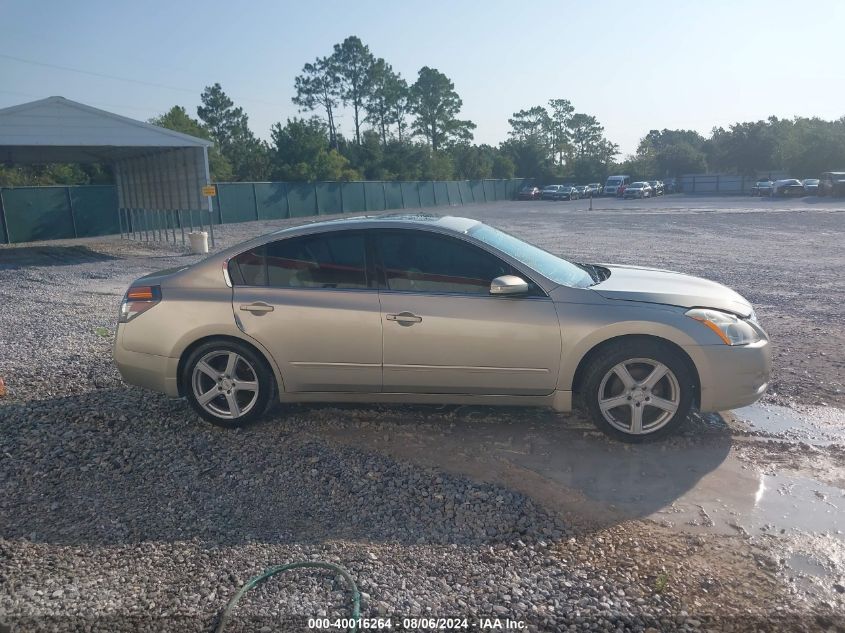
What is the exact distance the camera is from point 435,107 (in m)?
85.0

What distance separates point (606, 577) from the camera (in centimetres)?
335

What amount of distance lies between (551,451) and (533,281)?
1217 mm

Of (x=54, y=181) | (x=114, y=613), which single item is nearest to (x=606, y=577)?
(x=114, y=613)

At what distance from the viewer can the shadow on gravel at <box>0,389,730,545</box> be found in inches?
154

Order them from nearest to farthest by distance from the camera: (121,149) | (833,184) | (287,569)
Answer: (287,569)
(121,149)
(833,184)

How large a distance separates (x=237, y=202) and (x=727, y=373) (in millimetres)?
36215

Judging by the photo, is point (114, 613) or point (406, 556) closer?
point (114, 613)

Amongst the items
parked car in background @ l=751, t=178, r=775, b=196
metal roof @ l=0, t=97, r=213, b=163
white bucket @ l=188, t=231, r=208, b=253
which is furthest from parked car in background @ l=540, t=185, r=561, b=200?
white bucket @ l=188, t=231, r=208, b=253

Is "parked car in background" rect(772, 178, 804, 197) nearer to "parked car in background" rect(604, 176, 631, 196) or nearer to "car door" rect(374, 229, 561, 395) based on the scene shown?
"parked car in background" rect(604, 176, 631, 196)

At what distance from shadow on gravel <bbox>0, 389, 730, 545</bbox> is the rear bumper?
33cm

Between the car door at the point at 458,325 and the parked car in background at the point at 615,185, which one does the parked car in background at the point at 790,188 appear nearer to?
the parked car in background at the point at 615,185

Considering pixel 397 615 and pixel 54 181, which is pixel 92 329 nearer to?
pixel 397 615

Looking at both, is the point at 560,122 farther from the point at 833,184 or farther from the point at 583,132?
the point at 833,184

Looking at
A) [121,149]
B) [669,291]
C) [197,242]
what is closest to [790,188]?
[197,242]
